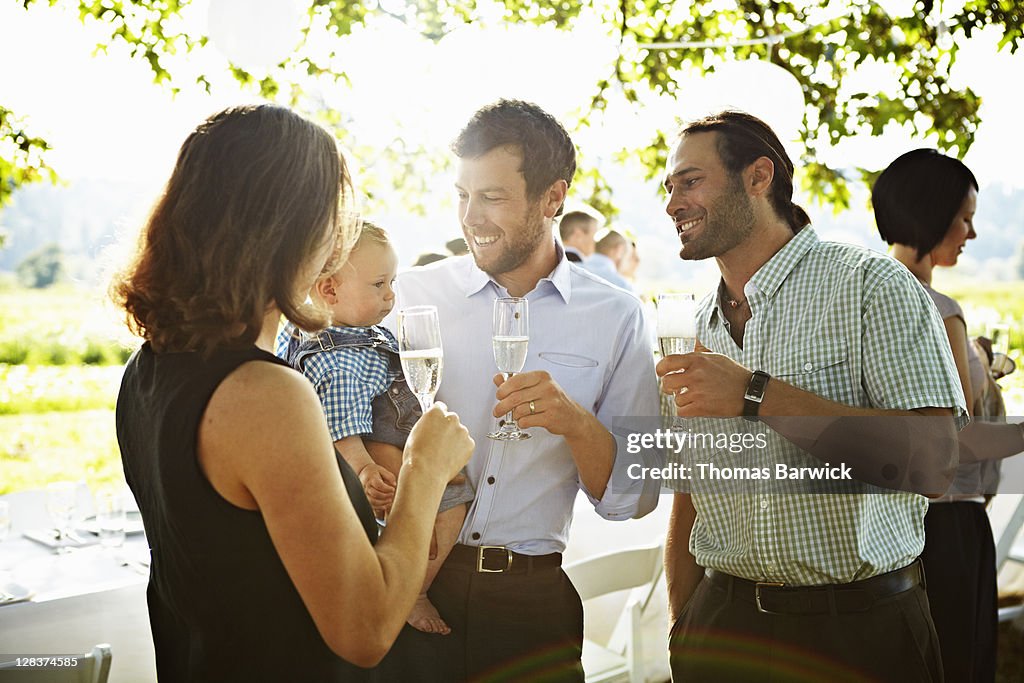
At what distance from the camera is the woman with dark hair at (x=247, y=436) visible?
115 cm

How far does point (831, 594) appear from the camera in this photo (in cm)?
189

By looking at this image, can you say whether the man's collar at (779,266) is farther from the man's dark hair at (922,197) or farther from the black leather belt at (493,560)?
the man's dark hair at (922,197)

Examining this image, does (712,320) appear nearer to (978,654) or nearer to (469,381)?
(469,381)

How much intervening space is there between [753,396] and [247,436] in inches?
43.5

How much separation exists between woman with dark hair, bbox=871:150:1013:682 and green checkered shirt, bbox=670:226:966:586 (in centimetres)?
95

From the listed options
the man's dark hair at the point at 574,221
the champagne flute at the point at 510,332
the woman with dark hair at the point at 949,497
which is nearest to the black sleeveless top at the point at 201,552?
the champagne flute at the point at 510,332

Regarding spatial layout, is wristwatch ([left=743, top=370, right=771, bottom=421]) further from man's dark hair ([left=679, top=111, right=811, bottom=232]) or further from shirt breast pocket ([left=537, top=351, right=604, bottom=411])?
man's dark hair ([left=679, top=111, right=811, bottom=232])

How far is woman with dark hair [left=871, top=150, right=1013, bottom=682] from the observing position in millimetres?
2805

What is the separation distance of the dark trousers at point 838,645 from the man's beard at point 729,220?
0.88 meters

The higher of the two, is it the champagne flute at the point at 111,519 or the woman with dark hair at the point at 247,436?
the woman with dark hair at the point at 247,436

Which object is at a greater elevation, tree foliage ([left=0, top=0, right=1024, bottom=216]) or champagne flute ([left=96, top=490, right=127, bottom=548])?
tree foliage ([left=0, top=0, right=1024, bottom=216])

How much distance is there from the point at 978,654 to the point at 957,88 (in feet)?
8.47

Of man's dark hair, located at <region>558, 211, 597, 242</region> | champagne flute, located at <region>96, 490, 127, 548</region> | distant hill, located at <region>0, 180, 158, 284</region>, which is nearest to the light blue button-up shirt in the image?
champagne flute, located at <region>96, 490, 127, 548</region>

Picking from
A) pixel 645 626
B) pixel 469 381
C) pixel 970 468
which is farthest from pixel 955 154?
pixel 469 381
